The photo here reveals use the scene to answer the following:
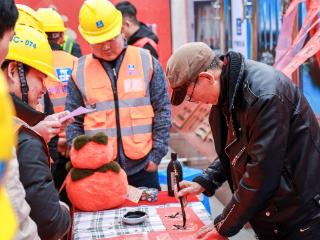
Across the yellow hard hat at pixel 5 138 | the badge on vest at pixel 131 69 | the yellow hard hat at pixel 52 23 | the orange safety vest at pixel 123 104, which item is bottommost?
the orange safety vest at pixel 123 104

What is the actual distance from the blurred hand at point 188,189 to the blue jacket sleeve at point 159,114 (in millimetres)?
783

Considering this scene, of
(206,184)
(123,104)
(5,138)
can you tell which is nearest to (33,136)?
(206,184)

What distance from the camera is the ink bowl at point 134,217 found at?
6.91ft

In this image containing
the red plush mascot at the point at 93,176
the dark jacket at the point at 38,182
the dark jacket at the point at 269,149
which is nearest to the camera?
the dark jacket at the point at 38,182

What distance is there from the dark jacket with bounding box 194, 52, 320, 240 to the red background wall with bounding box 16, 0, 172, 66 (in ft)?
16.4

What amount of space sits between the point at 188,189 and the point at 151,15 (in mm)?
4914

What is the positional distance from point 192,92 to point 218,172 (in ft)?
1.72

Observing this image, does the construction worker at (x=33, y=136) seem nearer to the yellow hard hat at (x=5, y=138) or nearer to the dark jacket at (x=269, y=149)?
→ the dark jacket at (x=269, y=149)

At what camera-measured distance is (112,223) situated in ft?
7.12

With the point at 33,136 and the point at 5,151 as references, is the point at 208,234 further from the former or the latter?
the point at 5,151

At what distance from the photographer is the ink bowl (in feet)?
6.91

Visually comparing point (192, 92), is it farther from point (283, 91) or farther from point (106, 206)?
point (106, 206)

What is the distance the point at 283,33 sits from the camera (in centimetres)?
341

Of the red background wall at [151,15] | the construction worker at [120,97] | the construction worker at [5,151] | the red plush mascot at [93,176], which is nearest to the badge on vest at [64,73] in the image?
the construction worker at [120,97]
